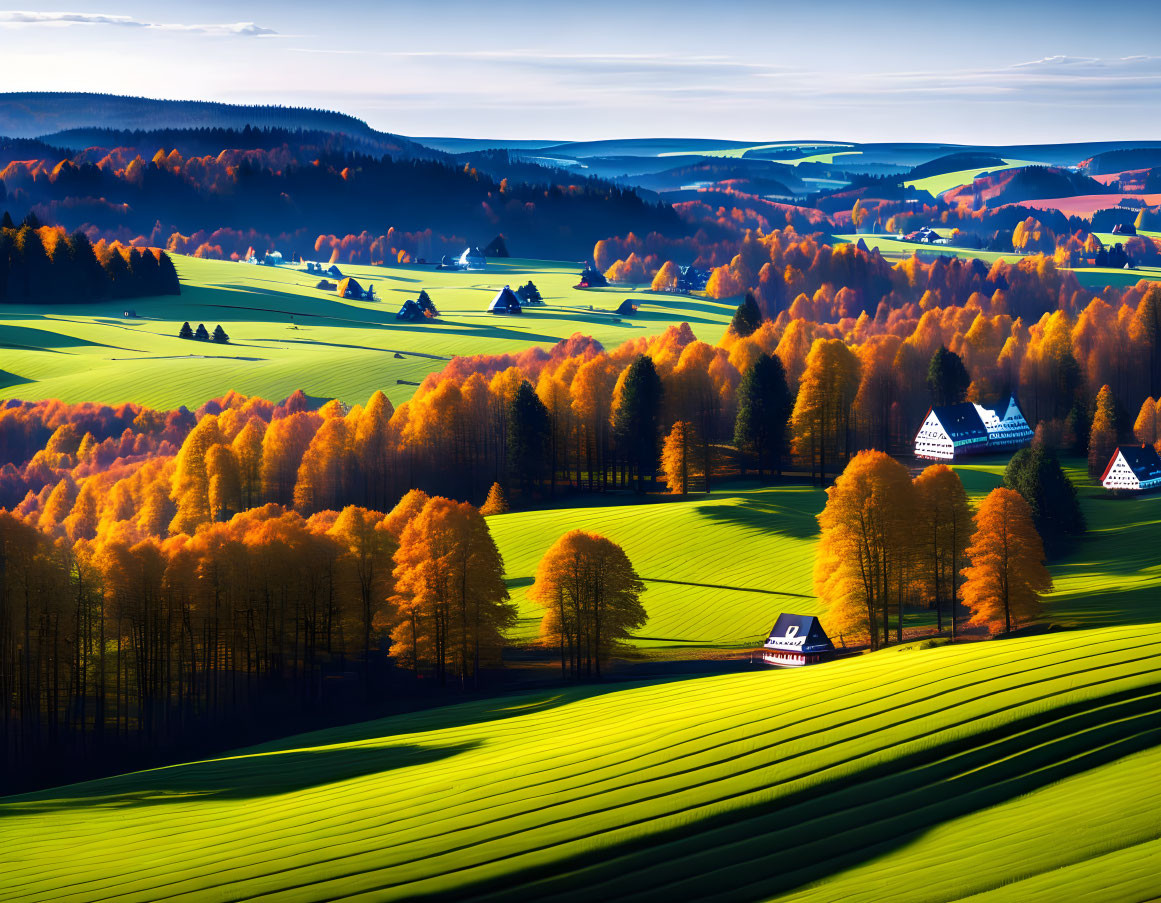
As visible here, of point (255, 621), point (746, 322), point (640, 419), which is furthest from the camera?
point (746, 322)

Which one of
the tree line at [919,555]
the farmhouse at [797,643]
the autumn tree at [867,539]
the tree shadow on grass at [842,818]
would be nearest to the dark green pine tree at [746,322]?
the tree line at [919,555]

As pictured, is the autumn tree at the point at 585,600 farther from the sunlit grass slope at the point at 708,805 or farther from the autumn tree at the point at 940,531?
the autumn tree at the point at 940,531

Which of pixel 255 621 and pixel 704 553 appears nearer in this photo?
pixel 255 621

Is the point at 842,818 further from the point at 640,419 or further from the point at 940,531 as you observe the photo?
the point at 640,419

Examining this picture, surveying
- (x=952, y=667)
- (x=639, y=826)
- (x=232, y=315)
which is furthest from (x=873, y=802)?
(x=232, y=315)

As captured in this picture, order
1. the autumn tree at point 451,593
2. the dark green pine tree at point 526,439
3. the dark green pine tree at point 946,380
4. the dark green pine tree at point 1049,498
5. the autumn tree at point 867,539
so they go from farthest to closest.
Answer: the dark green pine tree at point 946,380 → the dark green pine tree at point 526,439 → the dark green pine tree at point 1049,498 → the autumn tree at point 867,539 → the autumn tree at point 451,593

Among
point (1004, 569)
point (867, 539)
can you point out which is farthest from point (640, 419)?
point (1004, 569)

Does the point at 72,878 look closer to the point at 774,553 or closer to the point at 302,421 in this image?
the point at 774,553
